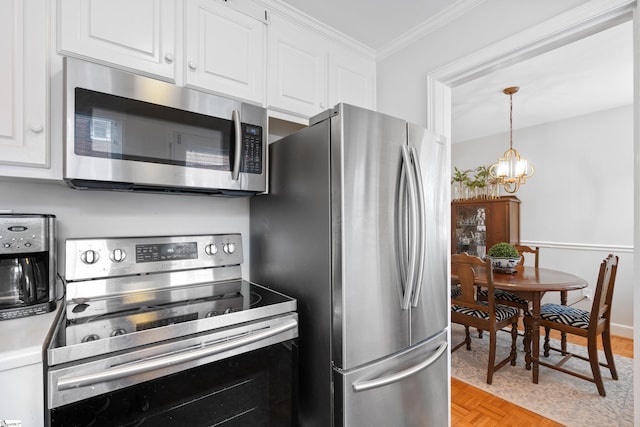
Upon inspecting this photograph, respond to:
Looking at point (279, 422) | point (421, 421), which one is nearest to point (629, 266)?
point (421, 421)

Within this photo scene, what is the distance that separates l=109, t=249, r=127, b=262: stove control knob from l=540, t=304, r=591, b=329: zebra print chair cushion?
3.07 meters

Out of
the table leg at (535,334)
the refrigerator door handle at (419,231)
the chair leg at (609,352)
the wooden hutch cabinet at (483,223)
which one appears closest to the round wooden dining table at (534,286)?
the table leg at (535,334)

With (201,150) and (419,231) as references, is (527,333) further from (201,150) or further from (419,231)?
(201,150)

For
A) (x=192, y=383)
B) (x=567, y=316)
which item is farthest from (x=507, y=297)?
(x=192, y=383)

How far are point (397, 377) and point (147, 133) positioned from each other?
1407mm

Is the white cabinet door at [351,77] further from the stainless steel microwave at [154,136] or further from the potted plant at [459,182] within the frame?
the potted plant at [459,182]

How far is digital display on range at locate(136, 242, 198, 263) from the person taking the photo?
1412 mm

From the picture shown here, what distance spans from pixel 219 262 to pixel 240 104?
81 centimetres

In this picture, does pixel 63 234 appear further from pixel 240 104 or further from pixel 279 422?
pixel 279 422

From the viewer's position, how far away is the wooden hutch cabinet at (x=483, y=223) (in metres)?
3.97

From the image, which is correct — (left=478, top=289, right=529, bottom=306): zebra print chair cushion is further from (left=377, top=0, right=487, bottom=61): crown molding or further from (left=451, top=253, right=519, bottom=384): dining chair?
(left=377, top=0, right=487, bottom=61): crown molding

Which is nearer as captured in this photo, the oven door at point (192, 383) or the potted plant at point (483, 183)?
the oven door at point (192, 383)

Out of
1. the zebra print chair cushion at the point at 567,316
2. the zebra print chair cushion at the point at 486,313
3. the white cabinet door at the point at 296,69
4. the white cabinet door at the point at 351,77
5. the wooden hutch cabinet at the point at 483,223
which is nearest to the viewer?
the white cabinet door at the point at 296,69

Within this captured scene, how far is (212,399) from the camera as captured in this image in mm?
1018
